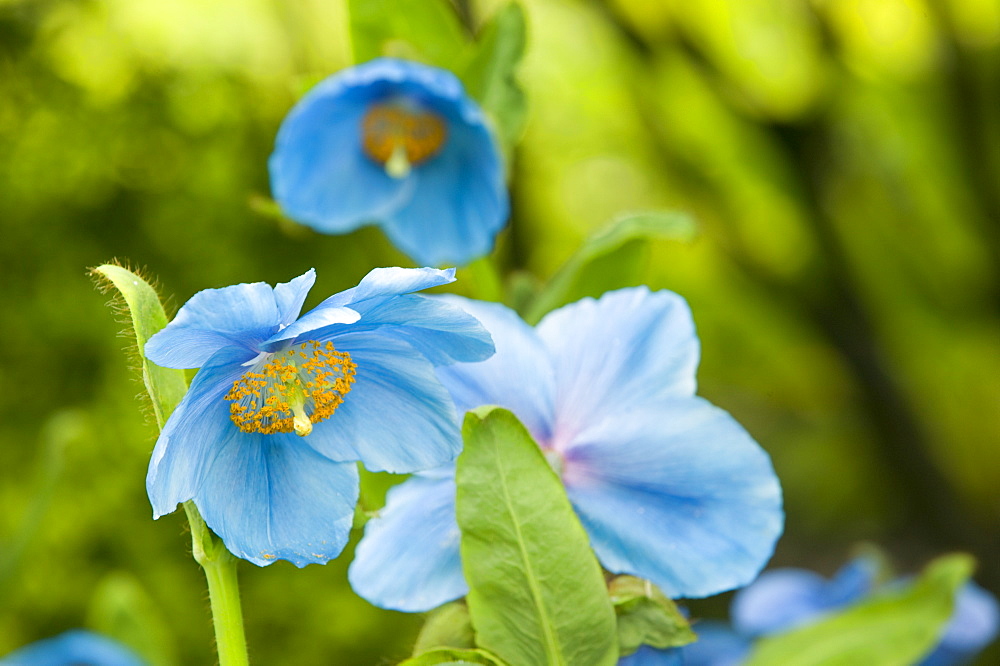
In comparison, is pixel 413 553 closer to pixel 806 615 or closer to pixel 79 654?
pixel 79 654

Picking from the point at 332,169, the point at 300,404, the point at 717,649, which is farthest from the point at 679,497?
the point at 332,169

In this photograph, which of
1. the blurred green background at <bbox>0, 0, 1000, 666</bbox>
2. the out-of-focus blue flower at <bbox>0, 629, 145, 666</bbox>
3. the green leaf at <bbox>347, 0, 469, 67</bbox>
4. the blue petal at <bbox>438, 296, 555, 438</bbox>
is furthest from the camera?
the blurred green background at <bbox>0, 0, 1000, 666</bbox>

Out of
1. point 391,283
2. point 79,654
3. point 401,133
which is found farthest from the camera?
point 401,133

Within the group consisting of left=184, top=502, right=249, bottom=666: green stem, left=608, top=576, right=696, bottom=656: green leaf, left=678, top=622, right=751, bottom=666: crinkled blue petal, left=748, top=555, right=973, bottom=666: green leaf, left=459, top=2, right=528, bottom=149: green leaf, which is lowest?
left=678, top=622, right=751, bottom=666: crinkled blue petal

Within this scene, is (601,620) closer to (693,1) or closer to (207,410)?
(207,410)

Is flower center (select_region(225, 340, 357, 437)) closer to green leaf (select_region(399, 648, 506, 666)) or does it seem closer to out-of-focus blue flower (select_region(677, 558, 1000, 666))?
green leaf (select_region(399, 648, 506, 666))

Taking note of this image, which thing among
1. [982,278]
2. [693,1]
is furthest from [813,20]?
[982,278]

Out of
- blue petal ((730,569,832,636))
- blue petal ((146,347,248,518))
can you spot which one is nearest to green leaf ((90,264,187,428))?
blue petal ((146,347,248,518))
